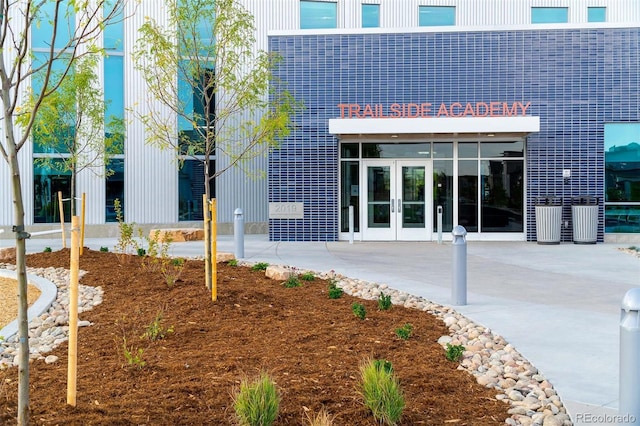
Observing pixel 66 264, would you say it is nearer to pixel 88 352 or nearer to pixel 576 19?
pixel 88 352

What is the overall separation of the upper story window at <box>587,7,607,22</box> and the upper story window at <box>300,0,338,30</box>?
9.49 m

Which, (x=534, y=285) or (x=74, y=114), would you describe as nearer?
(x=534, y=285)

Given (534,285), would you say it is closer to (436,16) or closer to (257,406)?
(257,406)

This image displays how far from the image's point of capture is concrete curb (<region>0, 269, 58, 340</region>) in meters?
6.55

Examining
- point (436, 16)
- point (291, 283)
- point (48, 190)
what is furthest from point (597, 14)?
point (48, 190)

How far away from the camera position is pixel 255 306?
7.38 meters

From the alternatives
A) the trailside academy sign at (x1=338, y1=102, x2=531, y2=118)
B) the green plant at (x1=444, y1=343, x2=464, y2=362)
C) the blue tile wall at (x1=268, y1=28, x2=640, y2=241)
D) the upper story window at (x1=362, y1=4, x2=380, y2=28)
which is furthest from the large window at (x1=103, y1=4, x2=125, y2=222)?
the green plant at (x1=444, y1=343, x2=464, y2=362)

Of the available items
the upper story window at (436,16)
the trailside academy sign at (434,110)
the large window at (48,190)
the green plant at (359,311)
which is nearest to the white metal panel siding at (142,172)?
the large window at (48,190)

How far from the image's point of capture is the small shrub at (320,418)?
364 centimetres

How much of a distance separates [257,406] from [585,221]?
1596 cm

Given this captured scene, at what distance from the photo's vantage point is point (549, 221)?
1759 centimetres

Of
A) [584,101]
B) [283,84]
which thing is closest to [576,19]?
[584,101]

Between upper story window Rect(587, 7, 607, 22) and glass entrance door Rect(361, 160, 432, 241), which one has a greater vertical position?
upper story window Rect(587, 7, 607, 22)

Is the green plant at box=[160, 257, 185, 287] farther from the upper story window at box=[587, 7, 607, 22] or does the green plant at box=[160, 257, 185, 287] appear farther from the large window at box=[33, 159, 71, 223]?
the upper story window at box=[587, 7, 607, 22]
